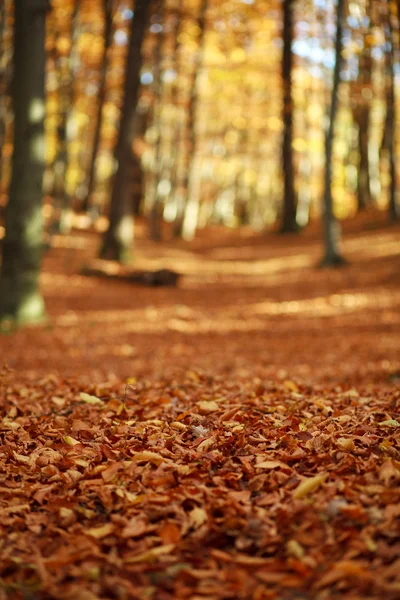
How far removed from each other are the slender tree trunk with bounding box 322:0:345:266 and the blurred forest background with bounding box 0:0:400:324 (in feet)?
0.10

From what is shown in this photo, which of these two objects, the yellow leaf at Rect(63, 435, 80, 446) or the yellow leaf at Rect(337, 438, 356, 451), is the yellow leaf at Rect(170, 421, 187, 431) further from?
the yellow leaf at Rect(337, 438, 356, 451)

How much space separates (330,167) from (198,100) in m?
8.98

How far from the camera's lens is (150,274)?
1634 centimetres

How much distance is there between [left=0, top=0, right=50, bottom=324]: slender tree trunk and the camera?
410 inches

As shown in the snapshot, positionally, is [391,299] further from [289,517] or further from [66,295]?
[289,517]

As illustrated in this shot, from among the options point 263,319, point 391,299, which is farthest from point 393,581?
point 391,299

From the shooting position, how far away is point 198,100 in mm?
24047

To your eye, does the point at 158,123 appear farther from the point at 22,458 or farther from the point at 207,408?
the point at 22,458

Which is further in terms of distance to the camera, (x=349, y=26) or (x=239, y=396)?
(x=349, y=26)

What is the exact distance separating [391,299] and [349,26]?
24.7ft

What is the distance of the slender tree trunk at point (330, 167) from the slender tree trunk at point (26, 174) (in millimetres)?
8145

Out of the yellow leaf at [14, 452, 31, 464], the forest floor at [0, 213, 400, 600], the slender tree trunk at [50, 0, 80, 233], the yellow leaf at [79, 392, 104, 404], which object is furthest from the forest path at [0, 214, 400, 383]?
the yellow leaf at [14, 452, 31, 464]

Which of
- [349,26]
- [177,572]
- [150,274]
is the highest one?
[349,26]

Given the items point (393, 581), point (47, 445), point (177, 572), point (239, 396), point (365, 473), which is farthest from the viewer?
point (239, 396)
